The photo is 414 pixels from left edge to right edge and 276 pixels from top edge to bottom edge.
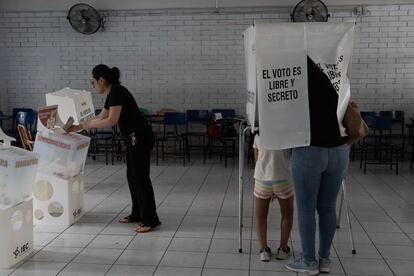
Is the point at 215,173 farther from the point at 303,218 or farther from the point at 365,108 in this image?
the point at 303,218

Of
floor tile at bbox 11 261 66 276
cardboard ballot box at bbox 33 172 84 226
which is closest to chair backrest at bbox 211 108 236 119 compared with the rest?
cardboard ballot box at bbox 33 172 84 226

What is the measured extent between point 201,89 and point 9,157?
503cm

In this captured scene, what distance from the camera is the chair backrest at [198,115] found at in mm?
7605

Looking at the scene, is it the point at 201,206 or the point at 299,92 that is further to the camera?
the point at 201,206

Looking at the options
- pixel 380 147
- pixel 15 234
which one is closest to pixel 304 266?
pixel 15 234

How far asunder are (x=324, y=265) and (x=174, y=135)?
4357 millimetres

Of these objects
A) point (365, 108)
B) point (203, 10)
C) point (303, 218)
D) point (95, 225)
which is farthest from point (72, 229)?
point (365, 108)

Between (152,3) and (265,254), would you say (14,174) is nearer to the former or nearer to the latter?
(265,254)

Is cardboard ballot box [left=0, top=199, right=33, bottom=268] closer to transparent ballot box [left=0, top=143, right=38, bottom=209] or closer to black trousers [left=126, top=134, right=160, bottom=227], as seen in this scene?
transparent ballot box [left=0, top=143, right=38, bottom=209]

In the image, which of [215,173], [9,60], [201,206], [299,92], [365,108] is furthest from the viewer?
[9,60]

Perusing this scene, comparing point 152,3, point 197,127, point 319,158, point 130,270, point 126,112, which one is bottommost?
point 130,270

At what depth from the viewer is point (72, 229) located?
156 inches

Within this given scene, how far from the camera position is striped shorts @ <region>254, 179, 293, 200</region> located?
3074mm

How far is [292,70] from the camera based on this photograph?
2730 mm
